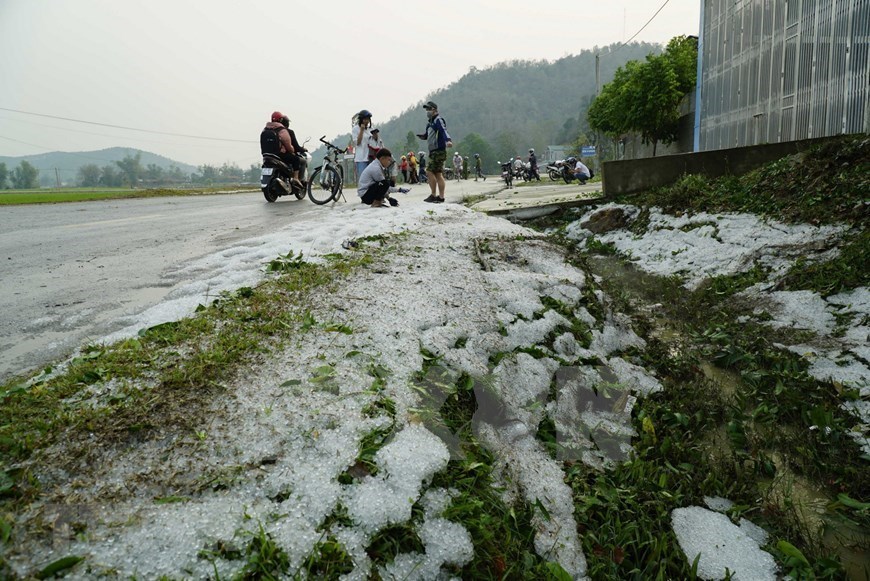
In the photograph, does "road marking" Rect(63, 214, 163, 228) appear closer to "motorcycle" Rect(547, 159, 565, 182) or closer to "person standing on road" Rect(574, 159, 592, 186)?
"person standing on road" Rect(574, 159, 592, 186)

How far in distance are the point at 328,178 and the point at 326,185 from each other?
153mm

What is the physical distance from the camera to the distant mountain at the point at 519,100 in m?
134

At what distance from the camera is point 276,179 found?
10188 mm

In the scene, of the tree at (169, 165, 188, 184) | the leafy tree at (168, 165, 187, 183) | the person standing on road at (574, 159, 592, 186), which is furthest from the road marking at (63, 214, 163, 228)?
the leafy tree at (168, 165, 187, 183)

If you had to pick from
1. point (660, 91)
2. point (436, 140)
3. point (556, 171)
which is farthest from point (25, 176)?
point (436, 140)

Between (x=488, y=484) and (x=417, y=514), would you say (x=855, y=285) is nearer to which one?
(x=488, y=484)

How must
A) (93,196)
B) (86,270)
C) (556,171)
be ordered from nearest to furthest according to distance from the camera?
(86,270) → (93,196) → (556,171)

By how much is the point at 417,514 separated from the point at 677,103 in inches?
1082

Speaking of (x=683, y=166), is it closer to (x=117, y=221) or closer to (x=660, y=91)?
(x=117, y=221)

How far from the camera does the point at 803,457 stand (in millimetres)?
2467

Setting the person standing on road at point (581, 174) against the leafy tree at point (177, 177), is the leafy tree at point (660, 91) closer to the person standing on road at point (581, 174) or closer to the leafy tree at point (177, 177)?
the person standing on road at point (581, 174)

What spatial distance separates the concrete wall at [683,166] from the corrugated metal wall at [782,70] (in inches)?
122

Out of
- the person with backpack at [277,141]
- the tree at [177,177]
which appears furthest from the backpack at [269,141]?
the tree at [177,177]

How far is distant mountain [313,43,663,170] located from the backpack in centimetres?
10984
